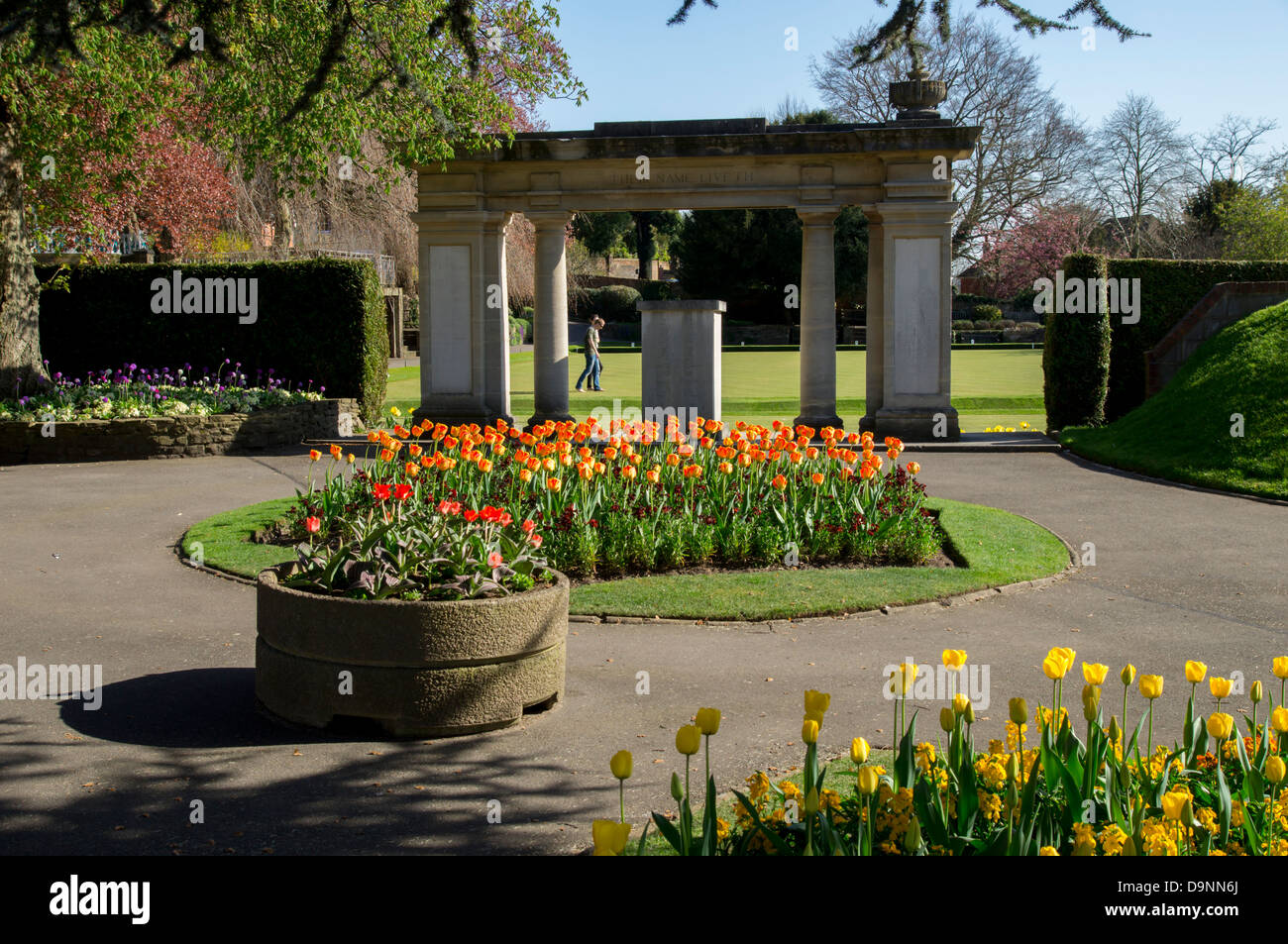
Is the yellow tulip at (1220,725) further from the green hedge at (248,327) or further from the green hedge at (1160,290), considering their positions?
the green hedge at (1160,290)

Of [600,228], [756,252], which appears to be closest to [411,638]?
[756,252]

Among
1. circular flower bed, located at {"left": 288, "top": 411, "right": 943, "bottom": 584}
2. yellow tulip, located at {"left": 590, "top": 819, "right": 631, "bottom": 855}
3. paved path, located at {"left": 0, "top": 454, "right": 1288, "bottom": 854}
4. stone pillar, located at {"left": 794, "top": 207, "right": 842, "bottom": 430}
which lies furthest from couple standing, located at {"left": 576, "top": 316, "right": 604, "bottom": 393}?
yellow tulip, located at {"left": 590, "top": 819, "right": 631, "bottom": 855}

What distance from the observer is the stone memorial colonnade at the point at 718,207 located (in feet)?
59.8

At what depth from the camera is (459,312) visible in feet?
62.5

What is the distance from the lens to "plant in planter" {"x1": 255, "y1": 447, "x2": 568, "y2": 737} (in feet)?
18.2

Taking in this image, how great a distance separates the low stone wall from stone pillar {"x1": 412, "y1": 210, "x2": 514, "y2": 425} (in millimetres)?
2307

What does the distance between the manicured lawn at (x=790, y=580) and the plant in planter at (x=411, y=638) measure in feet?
7.53

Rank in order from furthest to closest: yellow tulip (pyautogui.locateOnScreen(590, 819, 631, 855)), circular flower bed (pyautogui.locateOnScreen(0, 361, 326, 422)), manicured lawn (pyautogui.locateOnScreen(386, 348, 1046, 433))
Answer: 1. manicured lawn (pyautogui.locateOnScreen(386, 348, 1046, 433))
2. circular flower bed (pyautogui.locateOnScreen(0, 361, 326, 422))
3. yellow tulip (pyautogui.locateOnScreen(590, 819, 631, 855))

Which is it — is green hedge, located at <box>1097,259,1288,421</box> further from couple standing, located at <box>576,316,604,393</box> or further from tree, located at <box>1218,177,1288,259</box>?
tree, located at <box>1218,177,1288,259</box>

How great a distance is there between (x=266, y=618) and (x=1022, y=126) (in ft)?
158

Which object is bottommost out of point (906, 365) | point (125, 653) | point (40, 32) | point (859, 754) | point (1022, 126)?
point (125, 653)

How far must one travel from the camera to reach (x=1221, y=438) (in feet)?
49.8
